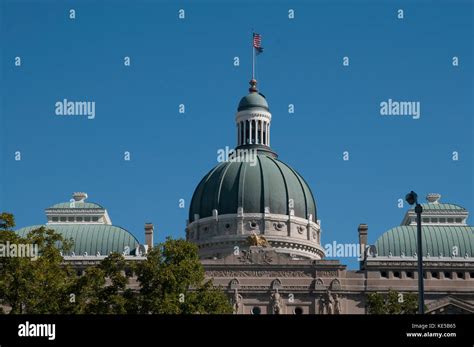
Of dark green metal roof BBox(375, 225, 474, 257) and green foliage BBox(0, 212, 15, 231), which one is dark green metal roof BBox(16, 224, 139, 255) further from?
green foliage BBox(0, 212, 15, 231)

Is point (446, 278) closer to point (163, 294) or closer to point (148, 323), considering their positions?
point (163, 294)

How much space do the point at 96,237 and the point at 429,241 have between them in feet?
171

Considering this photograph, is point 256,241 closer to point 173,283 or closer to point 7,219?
point 173,283

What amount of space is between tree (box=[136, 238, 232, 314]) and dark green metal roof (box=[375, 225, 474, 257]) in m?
70.5

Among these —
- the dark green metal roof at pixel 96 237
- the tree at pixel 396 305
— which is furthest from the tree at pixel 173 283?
the dark green metal roof at pixel 96 237

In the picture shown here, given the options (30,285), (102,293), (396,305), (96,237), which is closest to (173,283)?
(102,293)

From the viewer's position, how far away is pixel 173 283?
119 m

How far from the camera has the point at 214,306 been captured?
4761 inches

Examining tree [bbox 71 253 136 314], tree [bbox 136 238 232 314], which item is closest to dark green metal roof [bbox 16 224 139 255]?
tree [bbox 136 238 232 314]

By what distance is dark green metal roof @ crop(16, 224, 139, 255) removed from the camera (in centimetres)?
19288

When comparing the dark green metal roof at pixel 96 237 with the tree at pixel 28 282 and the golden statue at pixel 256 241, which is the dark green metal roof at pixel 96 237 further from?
the tree at pixel 28 282

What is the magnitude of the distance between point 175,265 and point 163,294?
4.79 m

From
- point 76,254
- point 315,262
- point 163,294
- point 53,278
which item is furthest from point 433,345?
point 76,254

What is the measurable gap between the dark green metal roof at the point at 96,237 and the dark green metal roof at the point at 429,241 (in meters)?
39.2
